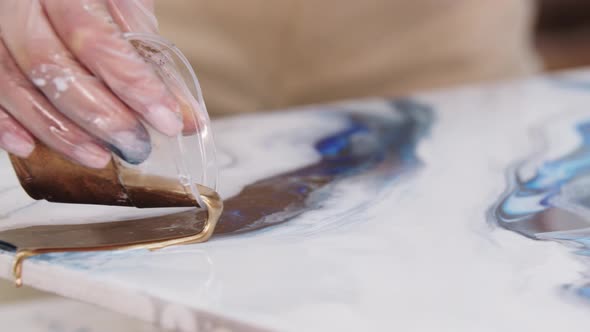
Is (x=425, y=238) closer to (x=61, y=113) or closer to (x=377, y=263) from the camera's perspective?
(x=377, y=263)

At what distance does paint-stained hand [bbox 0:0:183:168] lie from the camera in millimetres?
383

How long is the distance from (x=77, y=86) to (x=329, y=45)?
58 centimetres

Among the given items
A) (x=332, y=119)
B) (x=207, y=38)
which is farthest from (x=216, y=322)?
(x=207, y=38)

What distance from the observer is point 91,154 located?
15.6 inches

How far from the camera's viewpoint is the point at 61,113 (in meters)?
0.40

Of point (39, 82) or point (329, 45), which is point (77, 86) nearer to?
point (39, 82)

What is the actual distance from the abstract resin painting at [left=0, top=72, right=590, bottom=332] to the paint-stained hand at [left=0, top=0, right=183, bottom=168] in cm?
5

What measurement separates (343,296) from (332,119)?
1.30 ft

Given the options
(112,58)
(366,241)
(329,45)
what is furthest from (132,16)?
(329,45)

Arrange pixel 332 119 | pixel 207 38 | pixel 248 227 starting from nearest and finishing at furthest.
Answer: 1. pixel 248 227
2. pixel 332 119
3. pixel 207 38

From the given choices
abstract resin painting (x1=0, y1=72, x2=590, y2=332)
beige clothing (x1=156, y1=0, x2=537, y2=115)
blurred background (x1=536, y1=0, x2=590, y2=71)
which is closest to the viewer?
abstract resin painting (x1=0, y1=72, x2=590, y2=332)

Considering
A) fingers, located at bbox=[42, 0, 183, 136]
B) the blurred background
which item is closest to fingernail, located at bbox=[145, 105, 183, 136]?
fingers, located at bbox=[42, 0, 183, 136]

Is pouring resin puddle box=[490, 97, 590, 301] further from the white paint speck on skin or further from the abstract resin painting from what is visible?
the white paint speck on skin

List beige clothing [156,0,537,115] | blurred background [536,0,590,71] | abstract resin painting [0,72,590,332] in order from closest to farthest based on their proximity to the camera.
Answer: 1. abstract resin painting [0,72,590,332]
2. beige clothing [156,0,537,115]
3. blurred background [536,0,590,71]
